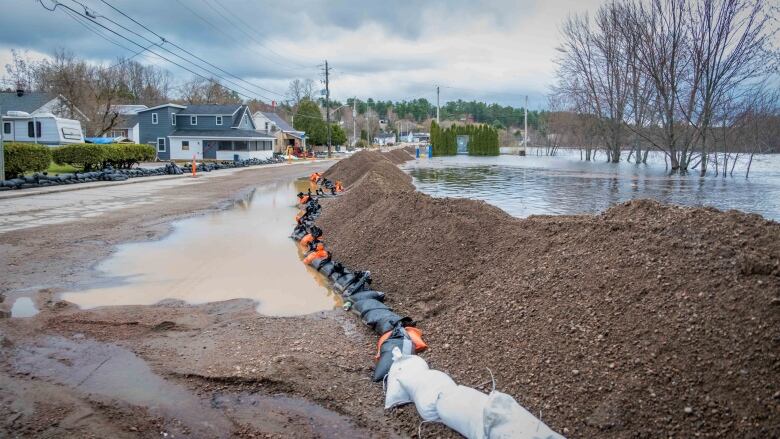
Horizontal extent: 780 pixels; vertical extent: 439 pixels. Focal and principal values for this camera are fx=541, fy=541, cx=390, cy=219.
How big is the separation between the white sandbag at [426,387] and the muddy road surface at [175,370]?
0.26 metres

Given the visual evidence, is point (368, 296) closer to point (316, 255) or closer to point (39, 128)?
point (316, 255)

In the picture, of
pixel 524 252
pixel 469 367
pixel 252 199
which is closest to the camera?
pixel 469 367

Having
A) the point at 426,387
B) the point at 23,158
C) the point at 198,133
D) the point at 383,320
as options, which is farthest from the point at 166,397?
the point at 198,133

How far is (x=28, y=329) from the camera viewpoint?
18.6 feet

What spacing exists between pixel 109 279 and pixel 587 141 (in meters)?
50.7

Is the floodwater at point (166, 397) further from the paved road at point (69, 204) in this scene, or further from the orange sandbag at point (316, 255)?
the paved road at point (69, 204)

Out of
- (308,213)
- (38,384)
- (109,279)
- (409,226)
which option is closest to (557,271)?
(409,226)

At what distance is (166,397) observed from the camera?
414cm

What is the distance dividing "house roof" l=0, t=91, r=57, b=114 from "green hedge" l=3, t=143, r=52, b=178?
30.3 m

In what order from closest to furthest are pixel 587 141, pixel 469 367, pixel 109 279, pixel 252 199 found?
pixel 469 367, pixel 109 279, pixel 252 199, pixel 587 141

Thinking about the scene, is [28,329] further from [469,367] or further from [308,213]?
[308,213]

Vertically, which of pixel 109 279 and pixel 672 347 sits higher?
pixel 672 347

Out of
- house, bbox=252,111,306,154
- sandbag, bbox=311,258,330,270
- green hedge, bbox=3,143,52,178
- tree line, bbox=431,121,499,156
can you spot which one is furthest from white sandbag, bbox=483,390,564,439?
house, bbox=252,111,306,154

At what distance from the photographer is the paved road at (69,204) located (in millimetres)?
13227
